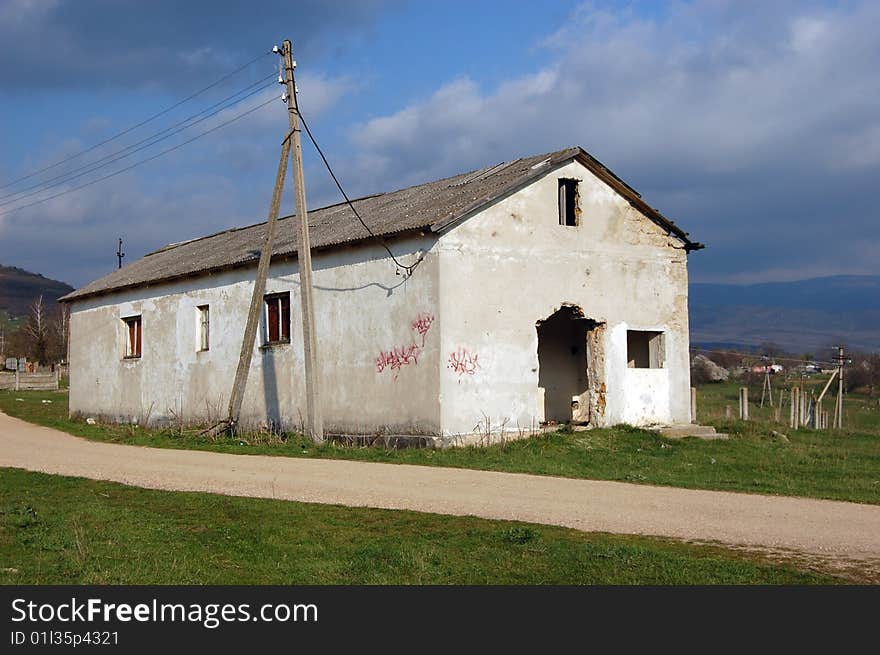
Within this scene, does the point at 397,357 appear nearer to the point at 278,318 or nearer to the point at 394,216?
the point at 394,216

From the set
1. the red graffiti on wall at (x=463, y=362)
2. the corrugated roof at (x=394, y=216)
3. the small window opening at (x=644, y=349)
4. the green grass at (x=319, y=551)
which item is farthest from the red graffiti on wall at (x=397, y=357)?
the green grass at (x=319, y=551)

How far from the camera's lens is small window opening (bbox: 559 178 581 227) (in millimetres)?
21312

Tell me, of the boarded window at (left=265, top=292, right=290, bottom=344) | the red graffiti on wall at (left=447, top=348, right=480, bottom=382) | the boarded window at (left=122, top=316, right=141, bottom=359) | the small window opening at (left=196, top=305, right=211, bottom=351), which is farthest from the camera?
the boarded window at (left=122, top=316, right=141, bottom=359)

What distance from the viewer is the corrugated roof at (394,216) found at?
20109 millimetres

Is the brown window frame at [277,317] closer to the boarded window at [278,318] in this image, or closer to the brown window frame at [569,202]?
the boarded window at [278,318]

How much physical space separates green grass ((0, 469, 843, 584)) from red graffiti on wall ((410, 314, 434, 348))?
26.1 ft

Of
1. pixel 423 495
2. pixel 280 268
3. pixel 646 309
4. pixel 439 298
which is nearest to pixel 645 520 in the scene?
pixel 423 495

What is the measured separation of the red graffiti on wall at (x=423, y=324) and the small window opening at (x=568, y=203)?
4.09m

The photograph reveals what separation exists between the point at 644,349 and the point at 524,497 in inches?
458

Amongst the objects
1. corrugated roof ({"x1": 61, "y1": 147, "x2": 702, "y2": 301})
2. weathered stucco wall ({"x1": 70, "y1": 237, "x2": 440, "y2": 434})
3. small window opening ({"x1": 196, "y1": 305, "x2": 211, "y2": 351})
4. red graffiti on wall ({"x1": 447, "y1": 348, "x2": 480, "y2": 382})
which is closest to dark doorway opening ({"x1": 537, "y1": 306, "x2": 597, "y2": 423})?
corrugated roof ({"x1": 61, "y1": 147, "x2": 702, "y2": 301})

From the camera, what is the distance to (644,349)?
2359 cm

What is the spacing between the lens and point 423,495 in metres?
12.8

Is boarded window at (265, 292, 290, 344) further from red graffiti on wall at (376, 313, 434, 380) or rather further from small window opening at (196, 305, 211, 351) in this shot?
red graffiti on wall at (376, 313, 434, 380)

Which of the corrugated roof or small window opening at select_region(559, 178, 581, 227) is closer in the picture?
the corrugated roof
